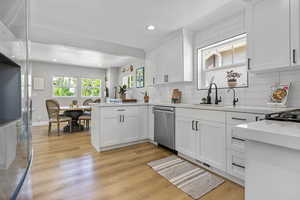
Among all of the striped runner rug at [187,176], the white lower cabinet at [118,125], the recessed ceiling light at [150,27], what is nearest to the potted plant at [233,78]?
the striped runner rug at [187,176]

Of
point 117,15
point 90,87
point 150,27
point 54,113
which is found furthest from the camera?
point 90,87

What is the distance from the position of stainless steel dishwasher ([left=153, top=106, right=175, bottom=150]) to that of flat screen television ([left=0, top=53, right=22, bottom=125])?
7.37ft

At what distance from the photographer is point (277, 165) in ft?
2.20

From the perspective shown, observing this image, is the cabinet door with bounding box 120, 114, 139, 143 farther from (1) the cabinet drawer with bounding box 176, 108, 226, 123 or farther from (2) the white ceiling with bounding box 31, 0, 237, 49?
(2) the white ceiling with bounding box 31, 0, 237, 49

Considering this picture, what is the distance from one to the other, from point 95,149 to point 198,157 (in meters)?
2.01

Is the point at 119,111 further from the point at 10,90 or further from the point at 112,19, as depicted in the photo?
the point at 10,90

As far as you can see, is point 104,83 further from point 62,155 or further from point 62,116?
point 62,155

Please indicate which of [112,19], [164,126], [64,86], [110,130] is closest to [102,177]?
[110,130]

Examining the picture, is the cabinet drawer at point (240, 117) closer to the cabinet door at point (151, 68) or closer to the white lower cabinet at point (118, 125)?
the white lower cabinet at point (118, 125)

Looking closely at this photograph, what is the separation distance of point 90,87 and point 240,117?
643 centimetres

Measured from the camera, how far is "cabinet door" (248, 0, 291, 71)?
1580 millimetres

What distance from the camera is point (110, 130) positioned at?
9.59 feet

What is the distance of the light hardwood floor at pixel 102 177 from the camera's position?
158 centimetres

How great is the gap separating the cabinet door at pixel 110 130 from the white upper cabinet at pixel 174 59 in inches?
56.5
